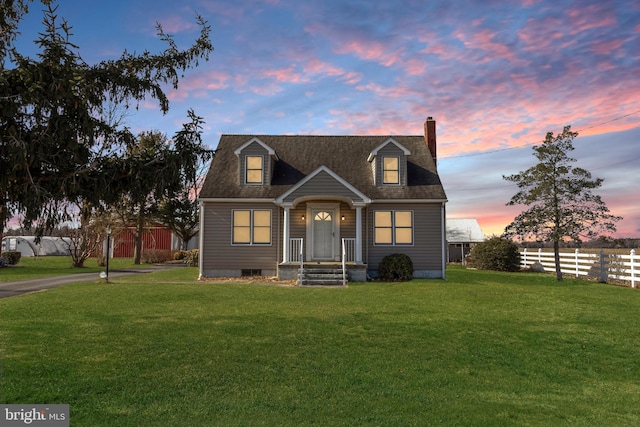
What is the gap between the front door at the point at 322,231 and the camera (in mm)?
19797

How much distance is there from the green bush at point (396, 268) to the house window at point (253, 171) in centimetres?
692

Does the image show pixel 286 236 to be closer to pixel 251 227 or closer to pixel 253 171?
pixel 251 227

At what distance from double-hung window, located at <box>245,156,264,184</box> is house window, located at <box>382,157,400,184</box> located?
5.77 meters

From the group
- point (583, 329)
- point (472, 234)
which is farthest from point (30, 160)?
point (472, 234)

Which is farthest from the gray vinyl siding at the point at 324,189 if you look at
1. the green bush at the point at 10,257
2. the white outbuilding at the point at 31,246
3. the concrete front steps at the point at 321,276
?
the white outbuilding at the point at 31,246

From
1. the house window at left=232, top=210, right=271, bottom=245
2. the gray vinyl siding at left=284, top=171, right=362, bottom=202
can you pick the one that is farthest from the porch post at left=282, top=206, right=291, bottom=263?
the house window at left=232, top=210, right=271, bottom=245

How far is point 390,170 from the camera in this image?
20.6 meters

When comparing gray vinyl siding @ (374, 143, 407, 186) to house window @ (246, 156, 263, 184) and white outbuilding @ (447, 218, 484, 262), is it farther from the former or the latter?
white outbuilding @ (447, 218, 484, 262)

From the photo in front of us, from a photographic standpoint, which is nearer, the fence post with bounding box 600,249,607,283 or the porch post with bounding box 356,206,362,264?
the porch post with bounding box 356,206,362,264

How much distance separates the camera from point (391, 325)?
9.16 metres

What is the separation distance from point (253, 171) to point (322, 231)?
14.0 feet

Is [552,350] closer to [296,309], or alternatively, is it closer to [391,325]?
[391,325]

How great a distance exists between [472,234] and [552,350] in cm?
3663

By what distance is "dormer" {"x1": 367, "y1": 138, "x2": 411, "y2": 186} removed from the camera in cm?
2038
